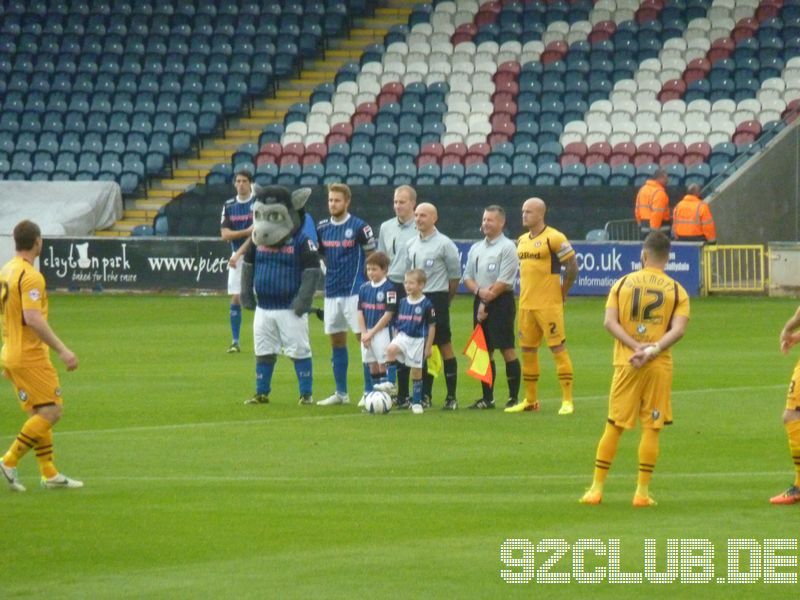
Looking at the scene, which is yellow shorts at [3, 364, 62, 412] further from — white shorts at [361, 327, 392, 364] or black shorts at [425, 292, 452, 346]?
black shorts at [425, 292, 452, 346]

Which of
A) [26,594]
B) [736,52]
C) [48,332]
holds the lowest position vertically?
[26,594]

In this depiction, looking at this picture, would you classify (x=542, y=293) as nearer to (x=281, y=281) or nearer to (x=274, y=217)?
(x=281, y=281)

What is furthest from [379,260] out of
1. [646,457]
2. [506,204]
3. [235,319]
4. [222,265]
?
[506,204]

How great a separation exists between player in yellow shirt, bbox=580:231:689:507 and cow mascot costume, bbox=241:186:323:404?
5729mm

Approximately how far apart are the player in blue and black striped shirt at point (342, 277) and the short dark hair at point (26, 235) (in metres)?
5.26

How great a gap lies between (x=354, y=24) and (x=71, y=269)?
11082 millimetres

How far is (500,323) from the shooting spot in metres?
14.9

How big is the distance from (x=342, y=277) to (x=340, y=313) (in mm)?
355

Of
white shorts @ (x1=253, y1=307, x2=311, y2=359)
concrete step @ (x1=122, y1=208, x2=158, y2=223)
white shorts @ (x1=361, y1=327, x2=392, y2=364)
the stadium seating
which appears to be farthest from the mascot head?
concrete step @ (x1=122, y1=208, x2=158, y2=223)

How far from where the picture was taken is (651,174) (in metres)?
32.1

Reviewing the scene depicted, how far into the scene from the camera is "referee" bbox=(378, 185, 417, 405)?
1499 centimetres

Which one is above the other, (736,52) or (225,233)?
(736,52)

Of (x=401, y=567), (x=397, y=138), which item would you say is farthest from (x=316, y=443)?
(x=397, y=138)

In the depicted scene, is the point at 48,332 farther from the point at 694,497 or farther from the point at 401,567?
the point at 694,497
